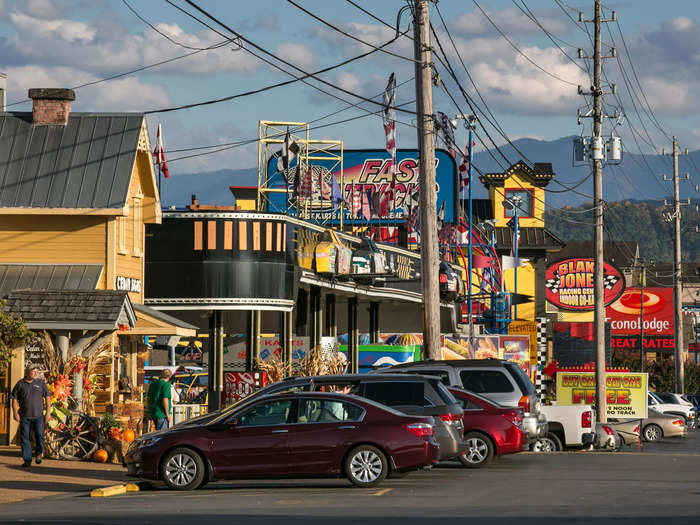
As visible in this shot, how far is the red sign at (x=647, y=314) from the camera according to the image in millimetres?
90938

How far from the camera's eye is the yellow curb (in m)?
18.4

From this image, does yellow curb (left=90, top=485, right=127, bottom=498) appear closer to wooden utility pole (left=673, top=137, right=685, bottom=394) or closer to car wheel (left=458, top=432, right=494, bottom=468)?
car wheel (left=458, top=432, right=494, bottom=468)

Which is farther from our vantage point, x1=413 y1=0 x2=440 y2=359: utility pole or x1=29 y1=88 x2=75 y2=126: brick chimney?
x1=29 y1=88 x2=75 y2=126: brick chimney

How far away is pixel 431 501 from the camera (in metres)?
16.6

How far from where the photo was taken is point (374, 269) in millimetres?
39094

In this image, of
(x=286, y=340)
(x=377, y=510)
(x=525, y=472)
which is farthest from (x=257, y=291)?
(x=377, y=510)

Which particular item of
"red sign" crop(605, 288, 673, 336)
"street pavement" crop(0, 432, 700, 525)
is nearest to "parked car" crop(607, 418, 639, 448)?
"street pavement" crop(0, 432, 700, 525)

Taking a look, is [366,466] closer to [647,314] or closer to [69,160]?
[69,160]

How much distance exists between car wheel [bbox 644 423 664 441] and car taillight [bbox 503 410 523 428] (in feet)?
64.6

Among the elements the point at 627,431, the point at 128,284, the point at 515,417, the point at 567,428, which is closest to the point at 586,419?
the point at 567,428

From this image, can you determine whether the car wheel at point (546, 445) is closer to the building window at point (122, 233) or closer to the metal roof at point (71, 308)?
the metal roof at point (71, 308)

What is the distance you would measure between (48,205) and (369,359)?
2030cm

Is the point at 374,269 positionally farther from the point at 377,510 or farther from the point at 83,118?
the point at 377,510

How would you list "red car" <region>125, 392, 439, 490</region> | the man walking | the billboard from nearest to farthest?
"red car" <region>125, 392, 439, 490</region> < the man walking < the billboard
